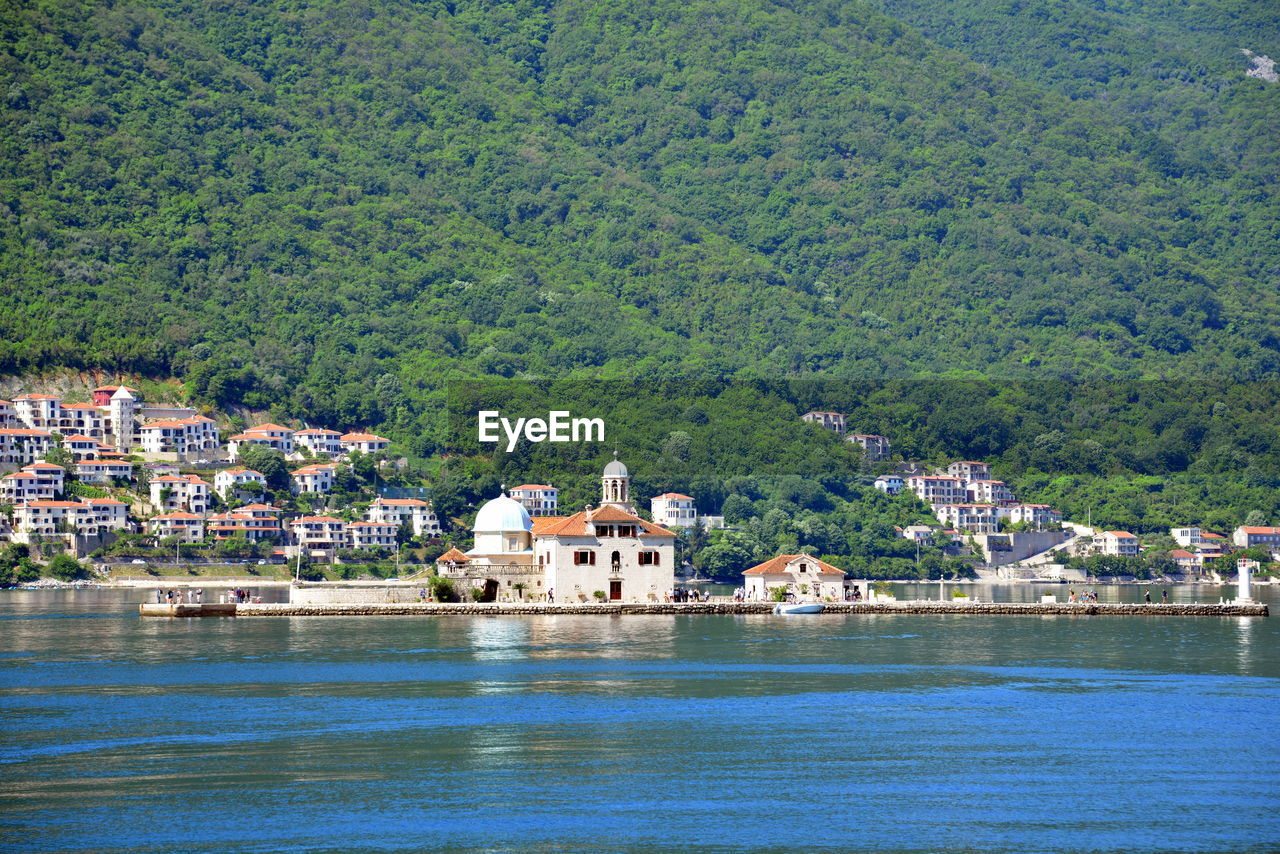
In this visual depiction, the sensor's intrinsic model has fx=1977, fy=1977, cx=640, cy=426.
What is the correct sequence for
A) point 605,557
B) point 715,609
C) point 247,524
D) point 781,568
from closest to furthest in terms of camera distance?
point 605,557 → point 715,609 → point 781,568 → point 247,524

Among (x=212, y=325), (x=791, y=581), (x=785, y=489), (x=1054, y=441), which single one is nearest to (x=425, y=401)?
(x=212, y=325)

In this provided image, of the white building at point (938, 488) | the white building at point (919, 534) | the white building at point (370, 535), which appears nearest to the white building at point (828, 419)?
the white building at point (938, 488)

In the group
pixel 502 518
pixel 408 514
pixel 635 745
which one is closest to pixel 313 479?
pixel 408 514

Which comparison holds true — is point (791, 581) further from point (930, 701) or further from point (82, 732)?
point (82, 732)

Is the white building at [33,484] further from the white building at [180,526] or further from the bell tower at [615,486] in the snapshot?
the bell tower at [615,486]

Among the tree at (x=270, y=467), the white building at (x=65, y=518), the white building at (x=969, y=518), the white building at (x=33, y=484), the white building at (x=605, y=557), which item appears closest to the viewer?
the white building at (x=605, y=557)

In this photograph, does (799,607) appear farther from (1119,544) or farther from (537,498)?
(1119,544)

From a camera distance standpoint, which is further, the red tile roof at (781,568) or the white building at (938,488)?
the white building at (938,488)

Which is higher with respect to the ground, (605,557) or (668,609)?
(605,557)
